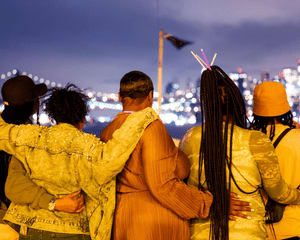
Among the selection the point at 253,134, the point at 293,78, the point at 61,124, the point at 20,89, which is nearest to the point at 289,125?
the point at 253,134

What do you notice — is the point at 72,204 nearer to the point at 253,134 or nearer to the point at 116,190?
the point at 116,190

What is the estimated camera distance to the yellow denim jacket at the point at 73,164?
164cm

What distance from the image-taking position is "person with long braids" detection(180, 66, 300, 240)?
69.6 inches

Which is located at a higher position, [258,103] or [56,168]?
[258,103]

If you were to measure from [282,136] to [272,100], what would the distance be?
22cm

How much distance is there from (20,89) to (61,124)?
0.38 metres

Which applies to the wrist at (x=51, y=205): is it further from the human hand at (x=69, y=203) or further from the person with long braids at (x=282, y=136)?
the person with long braids at (x=282, y=136)

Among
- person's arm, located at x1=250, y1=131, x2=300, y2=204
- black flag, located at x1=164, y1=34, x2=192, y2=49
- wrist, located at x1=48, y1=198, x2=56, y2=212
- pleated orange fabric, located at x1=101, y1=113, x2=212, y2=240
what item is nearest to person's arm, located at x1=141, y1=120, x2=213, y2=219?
pleated orange fabric, located at x1=101, y1=113, x2=212, y2=240

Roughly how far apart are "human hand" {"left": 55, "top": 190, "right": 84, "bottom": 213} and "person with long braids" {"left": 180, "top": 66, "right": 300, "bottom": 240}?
2.05ft

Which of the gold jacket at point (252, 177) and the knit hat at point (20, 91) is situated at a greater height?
the knit hat at point (20, 91)

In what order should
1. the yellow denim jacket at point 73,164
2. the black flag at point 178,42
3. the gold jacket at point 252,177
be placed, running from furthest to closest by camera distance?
the black flag at point 178,42 → the gold jacket at point 252,177 → the yellow denim jacket at point 73,164

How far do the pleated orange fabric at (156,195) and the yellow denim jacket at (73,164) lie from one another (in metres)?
0.07

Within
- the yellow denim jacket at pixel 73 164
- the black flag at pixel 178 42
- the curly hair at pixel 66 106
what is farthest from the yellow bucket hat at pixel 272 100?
the black flag at pixel 178 42

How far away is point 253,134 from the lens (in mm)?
1758
